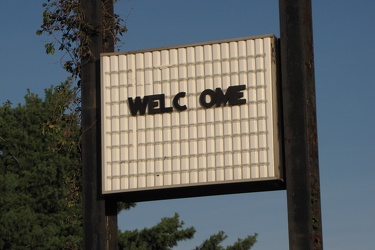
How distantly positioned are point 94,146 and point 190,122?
201cm

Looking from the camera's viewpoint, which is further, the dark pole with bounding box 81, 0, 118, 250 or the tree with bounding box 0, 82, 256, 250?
the tree with bounding box 0, 82, 256, 250

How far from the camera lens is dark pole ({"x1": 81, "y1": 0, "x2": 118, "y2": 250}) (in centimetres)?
2150

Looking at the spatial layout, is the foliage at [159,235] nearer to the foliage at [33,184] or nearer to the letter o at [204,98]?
the foliage at [33,184]

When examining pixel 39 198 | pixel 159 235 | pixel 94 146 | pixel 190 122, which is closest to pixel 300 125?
pixel 190 122

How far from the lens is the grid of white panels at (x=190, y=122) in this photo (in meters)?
20.8

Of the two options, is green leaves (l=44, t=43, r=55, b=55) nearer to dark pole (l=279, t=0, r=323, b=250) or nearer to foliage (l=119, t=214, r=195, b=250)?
dark pole (l=279, t=0, r=323, b=250)

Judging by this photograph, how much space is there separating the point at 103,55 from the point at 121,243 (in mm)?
32276

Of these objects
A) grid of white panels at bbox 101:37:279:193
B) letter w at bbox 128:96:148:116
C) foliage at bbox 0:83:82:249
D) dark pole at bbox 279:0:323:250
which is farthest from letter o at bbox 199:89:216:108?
foliage at bbox 0:83:82:249

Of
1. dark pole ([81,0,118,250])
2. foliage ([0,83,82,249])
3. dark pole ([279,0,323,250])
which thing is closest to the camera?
dark pole ([279,0,323,250])

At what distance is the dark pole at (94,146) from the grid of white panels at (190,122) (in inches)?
12.5

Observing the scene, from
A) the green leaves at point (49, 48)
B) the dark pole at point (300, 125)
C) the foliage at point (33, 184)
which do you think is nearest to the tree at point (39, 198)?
the foliage at point (33, 184)

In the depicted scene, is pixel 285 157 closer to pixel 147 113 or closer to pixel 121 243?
pixel 147 113

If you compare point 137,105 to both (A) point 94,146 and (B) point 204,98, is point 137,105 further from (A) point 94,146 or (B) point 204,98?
(B) point 204,98

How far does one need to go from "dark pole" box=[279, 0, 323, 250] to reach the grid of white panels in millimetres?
282
